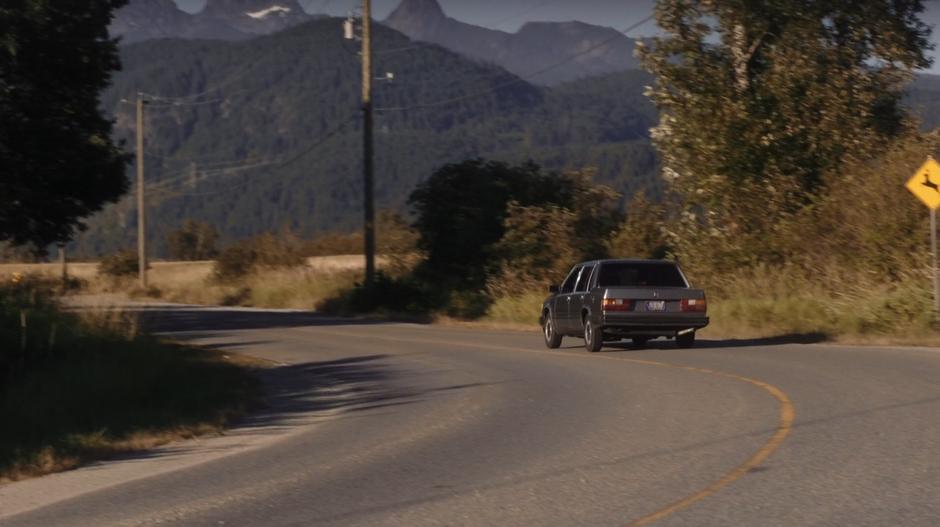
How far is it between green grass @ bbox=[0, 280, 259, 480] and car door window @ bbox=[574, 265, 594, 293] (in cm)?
626

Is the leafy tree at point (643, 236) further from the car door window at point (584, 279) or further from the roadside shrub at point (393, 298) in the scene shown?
the car door window at point (584, 279)

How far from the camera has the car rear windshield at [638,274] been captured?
78.6 ft

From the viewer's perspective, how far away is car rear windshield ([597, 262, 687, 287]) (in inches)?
943

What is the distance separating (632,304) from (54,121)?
15.3 m

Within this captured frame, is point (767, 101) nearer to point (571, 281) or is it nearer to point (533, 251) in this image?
point (533, 251)

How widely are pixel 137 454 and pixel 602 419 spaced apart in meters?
4.61

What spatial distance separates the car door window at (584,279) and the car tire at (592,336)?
89 centimetres

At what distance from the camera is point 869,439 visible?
454 inches

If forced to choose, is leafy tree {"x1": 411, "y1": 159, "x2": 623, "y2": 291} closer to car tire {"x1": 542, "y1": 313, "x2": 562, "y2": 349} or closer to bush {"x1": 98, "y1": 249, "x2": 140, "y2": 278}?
car tire {"x1": 542, "y1": 313, "x2": 562, "y2": 349}

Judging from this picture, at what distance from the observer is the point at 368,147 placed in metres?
42.2

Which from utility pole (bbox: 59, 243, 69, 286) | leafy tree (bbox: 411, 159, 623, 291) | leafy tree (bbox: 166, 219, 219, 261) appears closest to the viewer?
utility pole (bbox: 59, 243, 69, 286)

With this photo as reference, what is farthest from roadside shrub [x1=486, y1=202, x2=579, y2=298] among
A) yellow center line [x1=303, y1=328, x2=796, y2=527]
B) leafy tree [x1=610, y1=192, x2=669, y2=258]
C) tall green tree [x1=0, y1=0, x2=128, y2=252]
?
yellow center line [x1=303, y1=328, x2=796, y2=527]

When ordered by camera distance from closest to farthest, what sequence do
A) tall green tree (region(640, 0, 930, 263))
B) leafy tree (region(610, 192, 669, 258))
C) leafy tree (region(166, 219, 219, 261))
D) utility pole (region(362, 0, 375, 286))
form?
tall green tree (region(640, 0, 930, 263)), leafy tree (region(610, 192, 669, 258)), utility pole (region(362, 0, 375, 286)), leafy tree (region(166, 219, 219, 261))

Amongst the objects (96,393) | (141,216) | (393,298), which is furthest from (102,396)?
(141,216)
